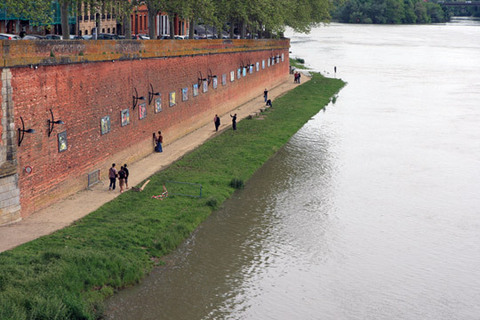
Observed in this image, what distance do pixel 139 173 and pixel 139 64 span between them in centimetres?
650

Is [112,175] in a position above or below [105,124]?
below

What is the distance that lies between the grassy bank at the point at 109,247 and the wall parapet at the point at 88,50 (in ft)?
21.3

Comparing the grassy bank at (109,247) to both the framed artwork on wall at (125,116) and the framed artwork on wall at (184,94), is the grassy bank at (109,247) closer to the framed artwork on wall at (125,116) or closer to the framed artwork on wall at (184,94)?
the framed artwork on wall at (125,116)

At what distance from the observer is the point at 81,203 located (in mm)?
31234

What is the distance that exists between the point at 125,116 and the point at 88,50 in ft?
18.7

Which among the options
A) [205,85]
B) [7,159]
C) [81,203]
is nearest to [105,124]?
[81,203]

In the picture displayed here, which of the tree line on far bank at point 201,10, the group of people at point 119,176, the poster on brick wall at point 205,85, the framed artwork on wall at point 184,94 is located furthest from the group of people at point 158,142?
Result: the poster on brick wall at point 205,85

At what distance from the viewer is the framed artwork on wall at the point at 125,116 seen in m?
37.9

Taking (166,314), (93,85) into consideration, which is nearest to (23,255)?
(166,314)

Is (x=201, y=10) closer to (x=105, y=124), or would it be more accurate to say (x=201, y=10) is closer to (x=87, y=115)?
(x=105, y=124)

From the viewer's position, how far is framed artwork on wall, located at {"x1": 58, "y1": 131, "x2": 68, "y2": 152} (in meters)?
30.8

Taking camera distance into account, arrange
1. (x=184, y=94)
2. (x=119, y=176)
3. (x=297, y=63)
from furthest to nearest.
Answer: (x=297, y=63), (x=184, y=94), (x=119, y=176)

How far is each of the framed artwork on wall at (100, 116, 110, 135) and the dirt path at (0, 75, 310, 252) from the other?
8.64 feet

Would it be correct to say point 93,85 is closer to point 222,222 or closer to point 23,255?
point 222,222
